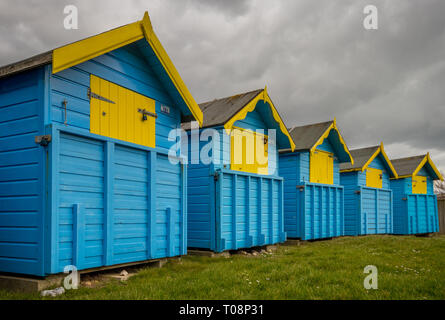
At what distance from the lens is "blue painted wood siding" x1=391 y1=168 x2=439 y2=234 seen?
70.2 feet

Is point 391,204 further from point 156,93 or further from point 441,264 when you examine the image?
point 156,93

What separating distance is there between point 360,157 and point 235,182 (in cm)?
1040

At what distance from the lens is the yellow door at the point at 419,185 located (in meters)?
22.6

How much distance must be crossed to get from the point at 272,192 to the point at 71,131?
7.13 meters

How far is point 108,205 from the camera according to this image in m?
7.26

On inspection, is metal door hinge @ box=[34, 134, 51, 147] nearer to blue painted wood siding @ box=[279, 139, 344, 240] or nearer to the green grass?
the green grass

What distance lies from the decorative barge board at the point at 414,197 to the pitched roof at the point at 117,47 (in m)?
15.7

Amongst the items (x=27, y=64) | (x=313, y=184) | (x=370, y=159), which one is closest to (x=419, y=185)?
(x=370, y=159)

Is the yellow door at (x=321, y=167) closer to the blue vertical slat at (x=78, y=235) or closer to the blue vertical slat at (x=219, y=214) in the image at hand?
the blue vertical slat at (x=219, y=214)

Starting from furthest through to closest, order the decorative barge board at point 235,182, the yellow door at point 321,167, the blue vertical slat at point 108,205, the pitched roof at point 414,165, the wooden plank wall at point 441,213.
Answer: the wooden plank wall at point 441,213 → the pitched roof at point 414,165 → the yellow door at point 321,167 → the decorative barge board at point 235,182 → the blue vertical slat at point 108,205

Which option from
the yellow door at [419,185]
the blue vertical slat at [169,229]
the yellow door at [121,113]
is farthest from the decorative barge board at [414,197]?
the yellow door at [121,113]

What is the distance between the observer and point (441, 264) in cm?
889

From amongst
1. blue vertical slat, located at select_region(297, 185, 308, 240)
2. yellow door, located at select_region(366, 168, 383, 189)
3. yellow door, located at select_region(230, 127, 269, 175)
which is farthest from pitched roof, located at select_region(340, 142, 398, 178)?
yellow door, located at select_region(230, 127, 269, 175)
